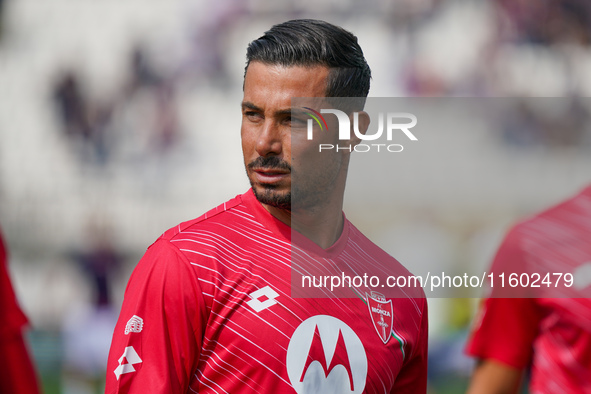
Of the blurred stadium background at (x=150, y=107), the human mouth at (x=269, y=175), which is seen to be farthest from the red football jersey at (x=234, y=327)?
the blurred stadium background at (x=150, y=107)

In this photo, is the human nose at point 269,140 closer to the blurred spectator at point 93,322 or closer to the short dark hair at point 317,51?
the short dark hair at point 317,51

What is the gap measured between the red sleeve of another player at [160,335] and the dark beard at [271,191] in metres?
0.26

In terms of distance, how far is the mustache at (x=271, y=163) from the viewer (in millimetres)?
1551

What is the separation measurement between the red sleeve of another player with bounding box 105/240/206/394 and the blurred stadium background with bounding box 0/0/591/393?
3678mm

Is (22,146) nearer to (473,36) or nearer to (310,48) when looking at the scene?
(473,36)

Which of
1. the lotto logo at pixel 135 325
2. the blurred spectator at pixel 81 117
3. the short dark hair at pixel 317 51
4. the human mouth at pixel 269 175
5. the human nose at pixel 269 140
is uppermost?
the short dark hair at pixel 317 51

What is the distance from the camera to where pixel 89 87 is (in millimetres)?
6020

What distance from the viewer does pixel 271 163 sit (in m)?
1.55

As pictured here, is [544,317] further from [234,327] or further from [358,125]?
[234,327]

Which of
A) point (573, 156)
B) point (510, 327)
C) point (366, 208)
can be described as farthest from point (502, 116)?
point (510, 327)

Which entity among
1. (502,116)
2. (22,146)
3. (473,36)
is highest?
(473,36)

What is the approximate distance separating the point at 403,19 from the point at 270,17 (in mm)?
1234

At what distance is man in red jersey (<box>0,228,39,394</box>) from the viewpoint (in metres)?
1.98

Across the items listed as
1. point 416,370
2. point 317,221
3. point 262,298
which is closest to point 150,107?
point 317,221
